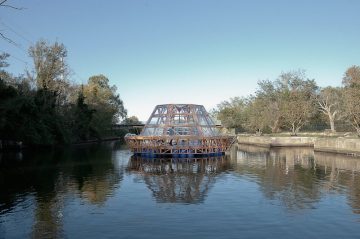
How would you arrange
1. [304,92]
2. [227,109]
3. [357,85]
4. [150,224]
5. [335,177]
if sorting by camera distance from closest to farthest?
[150,224], [335,177], [357,85], [304,92], [227,109]

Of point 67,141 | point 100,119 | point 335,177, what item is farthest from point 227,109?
point 335,177

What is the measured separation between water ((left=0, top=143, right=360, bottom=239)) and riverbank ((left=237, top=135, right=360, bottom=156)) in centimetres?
1591

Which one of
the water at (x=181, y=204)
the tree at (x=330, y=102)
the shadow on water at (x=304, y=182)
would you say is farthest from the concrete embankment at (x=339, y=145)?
the tree at (x=330, y=102)

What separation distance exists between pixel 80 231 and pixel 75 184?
11780mm

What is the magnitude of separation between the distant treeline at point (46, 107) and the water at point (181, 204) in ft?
71.5

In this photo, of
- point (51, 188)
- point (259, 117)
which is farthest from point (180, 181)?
point (259, 117)

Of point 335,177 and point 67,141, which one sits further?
point 67,141

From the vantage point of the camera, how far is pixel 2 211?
1750cm

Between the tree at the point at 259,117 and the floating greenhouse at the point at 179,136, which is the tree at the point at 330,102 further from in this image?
the floating greenhouse at the point at 179,136

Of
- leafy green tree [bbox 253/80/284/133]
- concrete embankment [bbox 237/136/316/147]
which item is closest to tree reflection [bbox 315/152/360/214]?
concrete embankment [bbox 237/136/316/147]

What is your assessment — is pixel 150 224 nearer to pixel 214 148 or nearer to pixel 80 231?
pixel 80 231

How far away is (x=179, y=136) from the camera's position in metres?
46.1

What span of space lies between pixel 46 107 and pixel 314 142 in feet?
136

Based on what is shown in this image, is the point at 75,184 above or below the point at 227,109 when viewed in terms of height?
below
